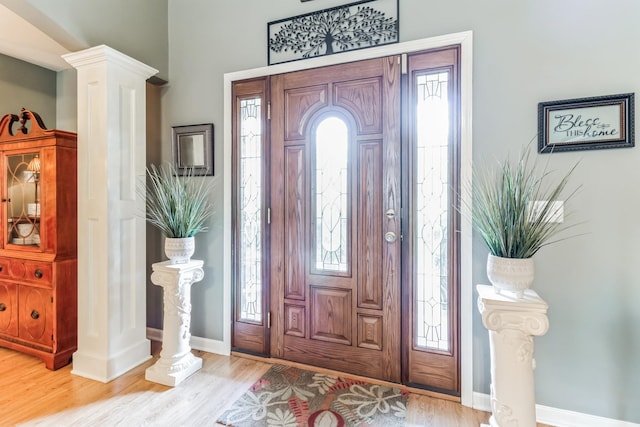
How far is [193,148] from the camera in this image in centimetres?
271

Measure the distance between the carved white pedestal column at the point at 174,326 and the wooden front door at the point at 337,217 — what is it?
0.63 metres

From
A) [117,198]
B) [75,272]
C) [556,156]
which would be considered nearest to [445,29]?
[556,156]

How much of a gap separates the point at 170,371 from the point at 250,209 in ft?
4.20

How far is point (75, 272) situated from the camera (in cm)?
248

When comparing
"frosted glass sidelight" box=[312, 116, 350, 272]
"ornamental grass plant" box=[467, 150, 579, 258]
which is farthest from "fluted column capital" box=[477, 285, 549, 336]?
"frosted glass sidelight" box=[312, 116, 350, 272]

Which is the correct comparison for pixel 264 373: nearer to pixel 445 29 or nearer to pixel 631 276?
pixel 631 276

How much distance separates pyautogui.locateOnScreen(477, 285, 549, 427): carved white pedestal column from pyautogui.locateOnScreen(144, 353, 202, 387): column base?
196cm

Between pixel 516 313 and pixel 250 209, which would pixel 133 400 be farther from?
pixel 516 313

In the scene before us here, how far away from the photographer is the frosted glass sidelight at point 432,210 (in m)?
2.03

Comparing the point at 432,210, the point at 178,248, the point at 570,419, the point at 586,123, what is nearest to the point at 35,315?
the point at 178,248

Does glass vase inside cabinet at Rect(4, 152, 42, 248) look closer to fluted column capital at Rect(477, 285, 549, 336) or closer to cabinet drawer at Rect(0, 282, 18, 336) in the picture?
cabinet drawer at Rect(0, 282, 18, 336)

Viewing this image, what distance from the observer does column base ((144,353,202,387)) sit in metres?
2.17

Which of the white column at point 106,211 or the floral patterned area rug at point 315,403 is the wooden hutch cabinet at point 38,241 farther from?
the floral patterned area rug at point 315,403

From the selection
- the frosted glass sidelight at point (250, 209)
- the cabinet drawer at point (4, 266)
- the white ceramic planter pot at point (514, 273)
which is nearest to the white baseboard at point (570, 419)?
the white ceramic planter pot at point (514, 273)
